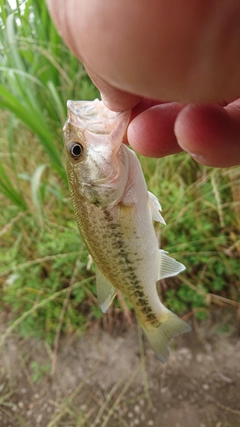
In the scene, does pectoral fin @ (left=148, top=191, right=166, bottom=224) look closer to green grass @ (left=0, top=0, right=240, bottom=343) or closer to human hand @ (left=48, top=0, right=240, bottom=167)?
human hand @ (left=48, top=0, right=240, bottom=167)

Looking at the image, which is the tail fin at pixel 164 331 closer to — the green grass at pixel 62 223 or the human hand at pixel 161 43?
the green grass at pixel 62 223

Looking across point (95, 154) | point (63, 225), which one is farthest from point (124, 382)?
point (95, 154)

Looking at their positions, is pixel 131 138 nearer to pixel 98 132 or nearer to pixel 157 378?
pixel 98 132

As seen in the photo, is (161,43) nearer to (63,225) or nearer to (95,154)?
(95,154)

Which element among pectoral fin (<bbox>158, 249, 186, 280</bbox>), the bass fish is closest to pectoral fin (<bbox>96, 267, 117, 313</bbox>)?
the bass fish

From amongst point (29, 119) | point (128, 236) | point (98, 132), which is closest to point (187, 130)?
point (98, 132)

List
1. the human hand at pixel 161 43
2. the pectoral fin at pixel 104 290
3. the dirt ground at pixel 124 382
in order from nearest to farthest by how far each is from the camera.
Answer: the human hand at pixel 161 43 < the pectoral fin at pixel 104 290 < the dirt ground at pixel 124 382

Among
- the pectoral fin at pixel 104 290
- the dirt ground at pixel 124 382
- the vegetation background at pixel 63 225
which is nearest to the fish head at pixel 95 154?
the pectoral fin at pixel 104 290
